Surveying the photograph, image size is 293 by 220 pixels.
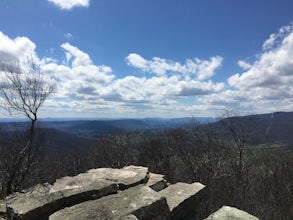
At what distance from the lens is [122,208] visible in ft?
30.7

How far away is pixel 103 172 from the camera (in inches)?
561

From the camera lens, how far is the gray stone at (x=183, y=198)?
37.0 ft

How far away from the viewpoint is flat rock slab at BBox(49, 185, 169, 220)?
9.04 metres

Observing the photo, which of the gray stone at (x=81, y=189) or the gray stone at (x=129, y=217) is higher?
the gray stone at (x=81, y=189)

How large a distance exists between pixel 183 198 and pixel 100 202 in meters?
3.47

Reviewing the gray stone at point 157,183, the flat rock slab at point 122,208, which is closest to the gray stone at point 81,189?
the flat rock slab at point 122,208

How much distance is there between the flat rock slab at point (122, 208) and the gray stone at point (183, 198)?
1164 mm

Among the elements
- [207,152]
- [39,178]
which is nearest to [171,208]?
[207,152]

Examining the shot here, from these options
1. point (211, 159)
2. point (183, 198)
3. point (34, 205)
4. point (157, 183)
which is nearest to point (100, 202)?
point (34, 205)

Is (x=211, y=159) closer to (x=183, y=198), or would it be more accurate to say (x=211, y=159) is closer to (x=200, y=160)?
(x=200, y=160)

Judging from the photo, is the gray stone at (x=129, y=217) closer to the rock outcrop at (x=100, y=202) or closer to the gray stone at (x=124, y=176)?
the rock outcrop at (x=100, y=202)

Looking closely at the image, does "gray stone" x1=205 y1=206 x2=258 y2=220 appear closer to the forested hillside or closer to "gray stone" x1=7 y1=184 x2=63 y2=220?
"gray stone" x1=7 y1=184 x2=63 y2=220

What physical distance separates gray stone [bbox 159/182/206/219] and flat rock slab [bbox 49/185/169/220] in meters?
1.16

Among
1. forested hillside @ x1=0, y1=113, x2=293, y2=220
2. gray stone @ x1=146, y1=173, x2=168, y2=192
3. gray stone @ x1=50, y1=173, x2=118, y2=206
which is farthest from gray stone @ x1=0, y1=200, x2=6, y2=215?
gray stone @ x1=146, y1=173, x2=168, y2=192
